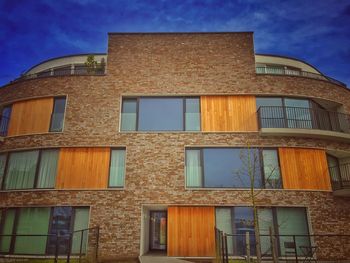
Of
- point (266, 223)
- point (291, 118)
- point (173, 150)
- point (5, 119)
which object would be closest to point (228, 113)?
point (291, 118)

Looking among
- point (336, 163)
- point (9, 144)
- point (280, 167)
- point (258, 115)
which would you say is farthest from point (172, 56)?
point (336, 163)

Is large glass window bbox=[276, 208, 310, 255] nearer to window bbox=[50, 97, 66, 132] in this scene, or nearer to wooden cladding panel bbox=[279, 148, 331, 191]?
wooden cladding panel bbox=[279, 148, 331, 191]

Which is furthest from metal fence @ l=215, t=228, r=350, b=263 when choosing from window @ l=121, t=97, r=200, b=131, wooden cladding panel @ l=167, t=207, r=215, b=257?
window @ l=121, t=97, r=200, b=131

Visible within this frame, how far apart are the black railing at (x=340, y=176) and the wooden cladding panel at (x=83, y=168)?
12.0m

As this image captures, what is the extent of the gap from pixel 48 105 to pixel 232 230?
39.0ft

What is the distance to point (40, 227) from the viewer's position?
1173cm

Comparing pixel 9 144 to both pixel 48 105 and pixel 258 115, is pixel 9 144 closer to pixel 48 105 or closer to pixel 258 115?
pixel 48 105

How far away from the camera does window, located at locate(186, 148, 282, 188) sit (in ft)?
39.8

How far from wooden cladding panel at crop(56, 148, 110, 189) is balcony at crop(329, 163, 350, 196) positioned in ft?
38.7

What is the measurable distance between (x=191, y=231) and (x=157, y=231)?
16.4 ft

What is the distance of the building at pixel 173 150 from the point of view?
11.6 meters

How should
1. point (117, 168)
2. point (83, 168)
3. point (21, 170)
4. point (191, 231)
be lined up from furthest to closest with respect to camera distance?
point (21, 170) → point (117, 168) → point (83, 168) → point (191, 231)

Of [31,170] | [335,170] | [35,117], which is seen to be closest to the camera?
[31,170]

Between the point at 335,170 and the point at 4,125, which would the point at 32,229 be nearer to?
the point at 4,125
